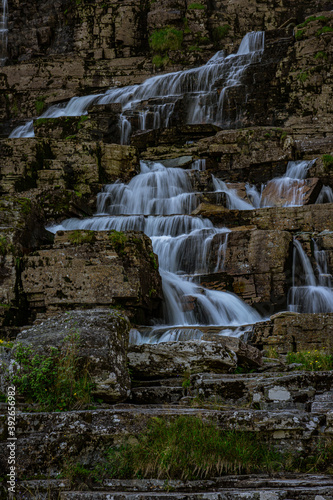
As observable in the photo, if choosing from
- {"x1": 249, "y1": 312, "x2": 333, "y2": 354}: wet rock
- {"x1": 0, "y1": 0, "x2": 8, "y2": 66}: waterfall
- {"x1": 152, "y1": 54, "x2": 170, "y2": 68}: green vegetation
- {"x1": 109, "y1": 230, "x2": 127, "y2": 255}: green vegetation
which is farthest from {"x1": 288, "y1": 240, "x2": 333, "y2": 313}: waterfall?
{"x1": 0, "y1": 0, "x2": 8, "y2": 66}: waterfall

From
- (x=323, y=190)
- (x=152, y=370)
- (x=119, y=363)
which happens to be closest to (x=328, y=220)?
(x=323, y=190)

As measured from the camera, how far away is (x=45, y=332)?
562cm

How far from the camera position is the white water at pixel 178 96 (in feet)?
85.3

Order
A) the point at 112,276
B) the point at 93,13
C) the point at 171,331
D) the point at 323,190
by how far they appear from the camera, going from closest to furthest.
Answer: the point at 171,331
the point at 112,276
the point at 323,190
the point at 93,13

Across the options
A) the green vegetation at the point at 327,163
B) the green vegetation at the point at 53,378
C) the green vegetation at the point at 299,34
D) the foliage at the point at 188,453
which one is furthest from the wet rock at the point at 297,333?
the green vegetation at the point at 299,34

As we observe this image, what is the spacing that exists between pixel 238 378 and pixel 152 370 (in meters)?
1.11

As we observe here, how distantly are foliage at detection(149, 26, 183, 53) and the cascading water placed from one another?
525 inches

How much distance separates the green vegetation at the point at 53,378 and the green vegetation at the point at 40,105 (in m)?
27.8

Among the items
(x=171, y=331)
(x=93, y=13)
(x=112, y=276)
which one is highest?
(x=93, y=13)

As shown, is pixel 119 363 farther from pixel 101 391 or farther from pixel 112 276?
pixel 112 276

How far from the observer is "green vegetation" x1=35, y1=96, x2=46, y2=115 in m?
30.9

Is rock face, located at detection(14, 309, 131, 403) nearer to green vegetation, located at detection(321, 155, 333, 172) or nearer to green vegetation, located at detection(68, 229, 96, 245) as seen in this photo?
green vegetation, located at detection(68, 229, 96, 245)

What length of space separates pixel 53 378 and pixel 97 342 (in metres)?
0.54

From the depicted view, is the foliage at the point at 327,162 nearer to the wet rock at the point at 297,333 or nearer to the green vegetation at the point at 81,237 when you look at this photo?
the green vegetation at the point at 81,237
